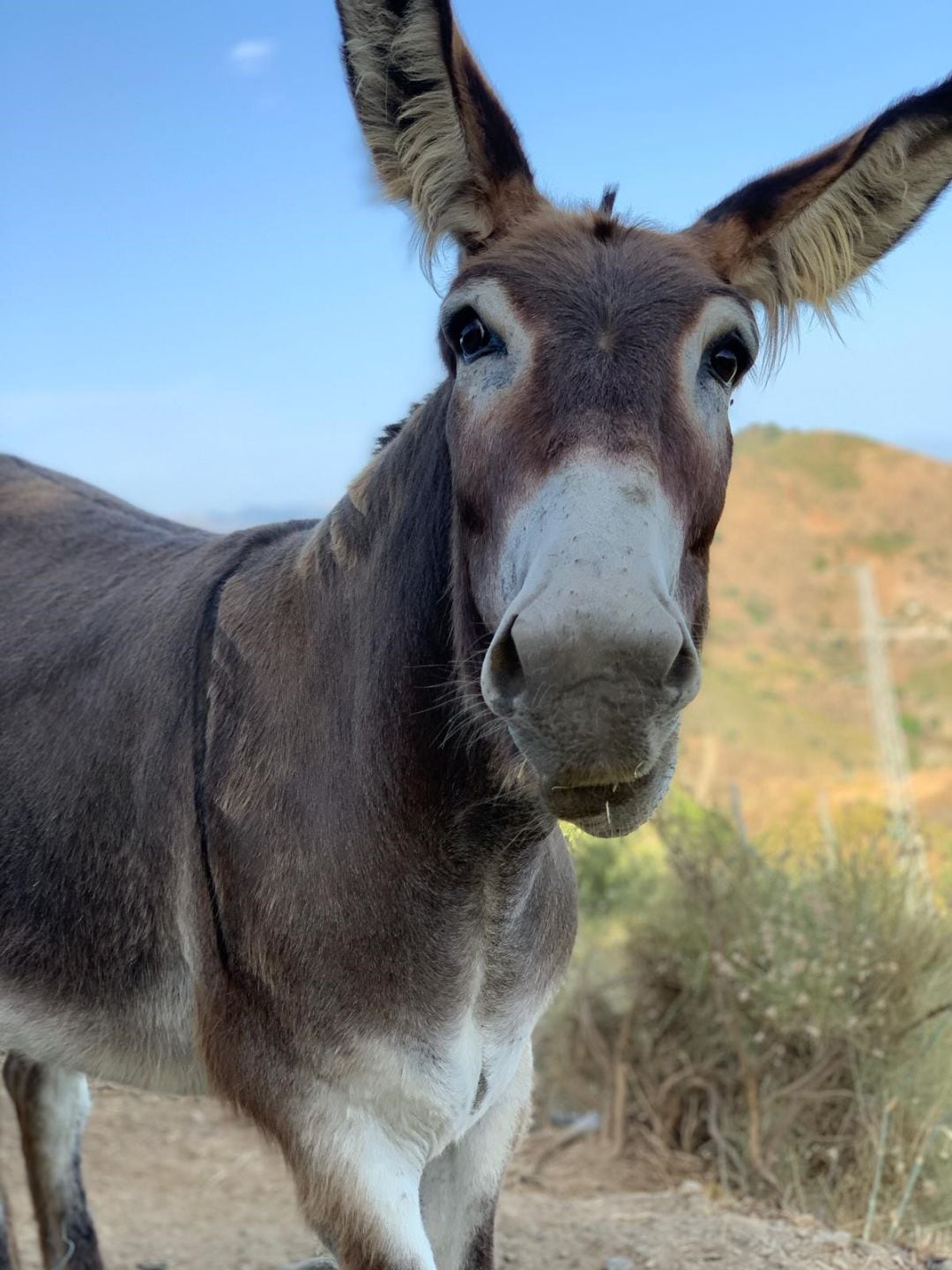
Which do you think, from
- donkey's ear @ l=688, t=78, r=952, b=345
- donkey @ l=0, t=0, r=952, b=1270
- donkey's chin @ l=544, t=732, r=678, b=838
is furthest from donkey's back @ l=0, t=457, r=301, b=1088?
donkey's ear @ l=688, t=78, r=952, b=345

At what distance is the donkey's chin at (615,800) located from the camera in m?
1.91

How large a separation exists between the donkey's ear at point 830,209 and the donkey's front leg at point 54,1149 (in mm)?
3283

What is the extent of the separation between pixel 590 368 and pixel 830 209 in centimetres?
81

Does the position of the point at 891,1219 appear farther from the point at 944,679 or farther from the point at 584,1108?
the point at 944,679

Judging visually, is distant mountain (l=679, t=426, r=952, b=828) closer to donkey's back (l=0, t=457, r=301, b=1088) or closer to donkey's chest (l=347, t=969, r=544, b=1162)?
donkey's back (l=0, t=457, r=301, b=1088)

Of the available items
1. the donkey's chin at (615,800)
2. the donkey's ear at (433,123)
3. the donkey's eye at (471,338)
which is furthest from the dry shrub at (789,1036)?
the donkey's ear at (433,123)

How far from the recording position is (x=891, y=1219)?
4.58m

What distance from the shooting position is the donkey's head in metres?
1.78

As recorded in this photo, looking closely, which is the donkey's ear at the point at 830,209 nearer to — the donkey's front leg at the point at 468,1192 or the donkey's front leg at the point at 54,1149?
the donkey's front leg at the point at 468,1192

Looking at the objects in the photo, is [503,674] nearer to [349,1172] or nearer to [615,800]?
[615,800]

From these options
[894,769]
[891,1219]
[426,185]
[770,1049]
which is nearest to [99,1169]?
[770,1049]

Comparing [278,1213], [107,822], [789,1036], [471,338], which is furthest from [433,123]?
[278,1213]

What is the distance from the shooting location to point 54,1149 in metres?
4.16

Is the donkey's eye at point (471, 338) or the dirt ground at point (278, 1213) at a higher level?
the donkey's eye at point (471, 338)
